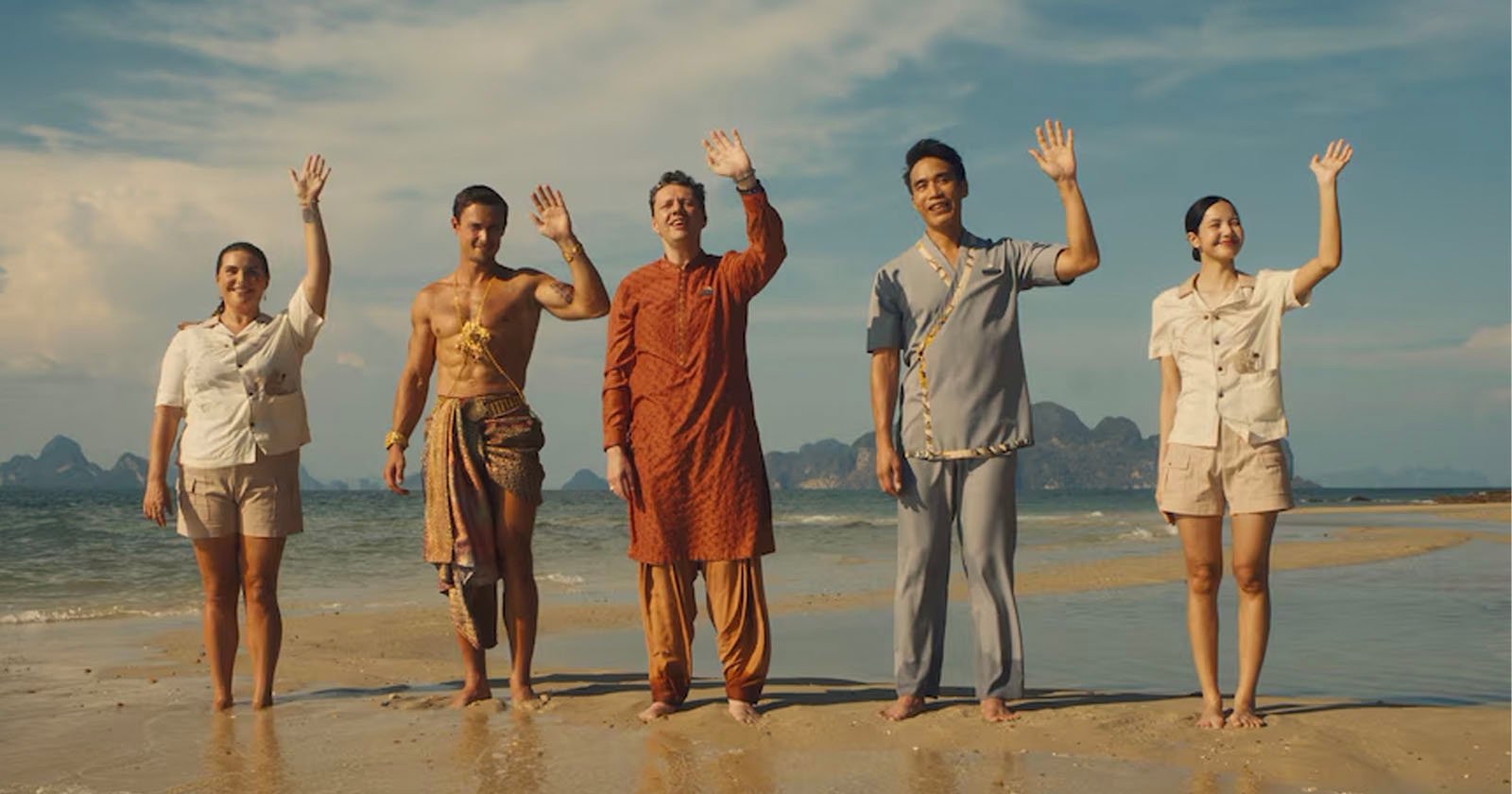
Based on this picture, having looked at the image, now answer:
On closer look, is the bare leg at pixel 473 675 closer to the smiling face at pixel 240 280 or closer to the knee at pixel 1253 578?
the smiling face at pixel 240 280

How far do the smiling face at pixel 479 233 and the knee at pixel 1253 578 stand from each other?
3357 mm

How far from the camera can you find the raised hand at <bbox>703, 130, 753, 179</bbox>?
505 cm

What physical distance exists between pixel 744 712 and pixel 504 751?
0.98 meters

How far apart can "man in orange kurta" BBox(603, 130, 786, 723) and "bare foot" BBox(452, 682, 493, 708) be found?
0.87m

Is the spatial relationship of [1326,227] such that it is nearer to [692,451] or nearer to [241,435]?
[692,451]

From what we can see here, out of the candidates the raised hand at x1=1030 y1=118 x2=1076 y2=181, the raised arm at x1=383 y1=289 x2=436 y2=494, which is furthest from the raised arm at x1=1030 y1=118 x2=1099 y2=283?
the raised arm at x1=383 y1=289 x2=436 y2=494

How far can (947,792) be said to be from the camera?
4.18 metres

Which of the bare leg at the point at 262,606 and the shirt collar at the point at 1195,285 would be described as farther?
the bare leg at the point at 262,606

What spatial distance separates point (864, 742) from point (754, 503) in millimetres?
1040

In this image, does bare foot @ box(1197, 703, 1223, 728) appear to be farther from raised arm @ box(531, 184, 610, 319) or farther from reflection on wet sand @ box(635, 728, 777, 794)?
raised arm @ box(531, 184, 610, 319)

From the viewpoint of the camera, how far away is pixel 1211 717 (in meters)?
5.00

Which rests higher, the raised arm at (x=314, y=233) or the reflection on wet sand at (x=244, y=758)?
the raised arm at (x=314, y=233)

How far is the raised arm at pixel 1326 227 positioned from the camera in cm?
479

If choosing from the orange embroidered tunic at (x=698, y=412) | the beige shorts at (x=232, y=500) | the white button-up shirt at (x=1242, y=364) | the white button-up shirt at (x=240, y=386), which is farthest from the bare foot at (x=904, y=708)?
the white button-up shirt at (x=240, y=386)
